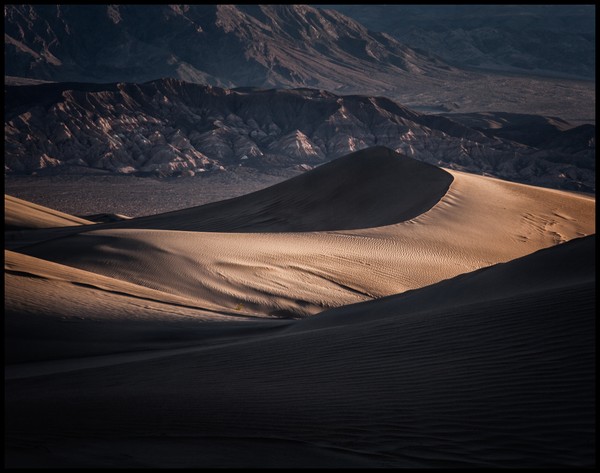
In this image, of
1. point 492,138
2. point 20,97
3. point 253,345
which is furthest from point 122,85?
point 253,345

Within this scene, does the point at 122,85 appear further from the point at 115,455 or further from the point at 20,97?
the point at 115,455

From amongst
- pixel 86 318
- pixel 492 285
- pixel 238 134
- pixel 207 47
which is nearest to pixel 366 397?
pixel 492 285

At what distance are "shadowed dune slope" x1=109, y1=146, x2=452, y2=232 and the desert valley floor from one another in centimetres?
746

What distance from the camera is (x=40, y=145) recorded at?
53.4m

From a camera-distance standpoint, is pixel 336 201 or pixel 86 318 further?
pixel 336 201

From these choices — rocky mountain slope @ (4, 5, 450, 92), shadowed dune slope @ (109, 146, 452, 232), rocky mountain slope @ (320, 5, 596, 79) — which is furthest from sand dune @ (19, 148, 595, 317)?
rocky mountain slope @ (320, 5, 596, 79)

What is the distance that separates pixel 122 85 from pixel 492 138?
1170 inches

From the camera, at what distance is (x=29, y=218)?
24594mm

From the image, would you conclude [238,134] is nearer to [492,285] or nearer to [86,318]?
[86,318]

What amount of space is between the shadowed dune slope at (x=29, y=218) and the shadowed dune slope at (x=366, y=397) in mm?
18066

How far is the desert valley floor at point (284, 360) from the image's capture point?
444cm

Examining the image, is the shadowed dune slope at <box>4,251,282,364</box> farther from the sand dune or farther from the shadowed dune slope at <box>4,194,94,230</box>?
the shadowed dune slope at <box>4,194,94,230</box>

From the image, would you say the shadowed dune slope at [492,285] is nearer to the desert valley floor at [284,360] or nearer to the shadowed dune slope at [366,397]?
the desert valley floor at [284,360]

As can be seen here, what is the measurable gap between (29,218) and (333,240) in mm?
12313
